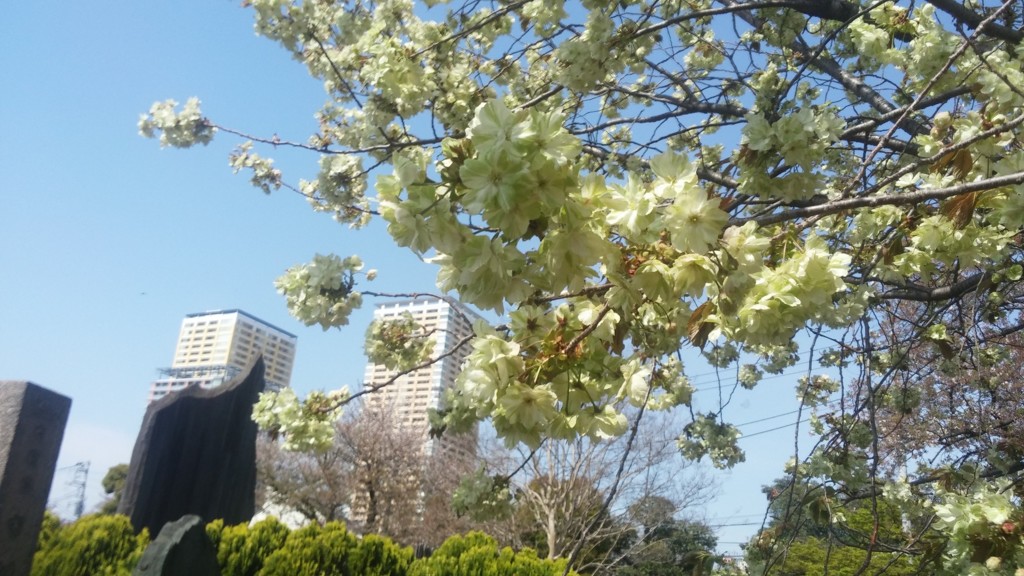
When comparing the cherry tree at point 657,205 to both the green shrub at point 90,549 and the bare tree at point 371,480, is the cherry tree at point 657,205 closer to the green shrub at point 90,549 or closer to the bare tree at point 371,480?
the green shrub at point 90,549

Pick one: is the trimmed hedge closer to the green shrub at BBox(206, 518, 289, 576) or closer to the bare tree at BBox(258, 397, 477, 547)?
the green shrub at BBox(206, 518, 289, 576)

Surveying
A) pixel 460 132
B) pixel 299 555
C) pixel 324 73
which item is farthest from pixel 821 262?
pixel 299 555

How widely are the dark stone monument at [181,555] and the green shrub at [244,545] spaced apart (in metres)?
1.82

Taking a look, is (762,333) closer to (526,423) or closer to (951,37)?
(526,423)

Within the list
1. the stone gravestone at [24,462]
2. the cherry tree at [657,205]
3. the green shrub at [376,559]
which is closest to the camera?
the cherry tree at [657,205]

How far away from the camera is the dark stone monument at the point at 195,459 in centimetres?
542

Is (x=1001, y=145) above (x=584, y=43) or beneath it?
beneath

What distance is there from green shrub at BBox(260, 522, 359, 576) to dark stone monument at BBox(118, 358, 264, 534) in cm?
122

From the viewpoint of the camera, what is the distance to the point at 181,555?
9.96ft

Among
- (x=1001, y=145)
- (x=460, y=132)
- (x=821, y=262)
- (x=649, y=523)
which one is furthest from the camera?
(x=649, y=523)

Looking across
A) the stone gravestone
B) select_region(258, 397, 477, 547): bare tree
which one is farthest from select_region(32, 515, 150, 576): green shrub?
select_region(258, 397, 477, 547): bare tree

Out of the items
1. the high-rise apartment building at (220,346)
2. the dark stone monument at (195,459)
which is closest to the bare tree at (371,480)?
the dark stone monument at (195,459)

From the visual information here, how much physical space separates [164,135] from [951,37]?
407cm

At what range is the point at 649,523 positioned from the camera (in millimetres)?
14945
